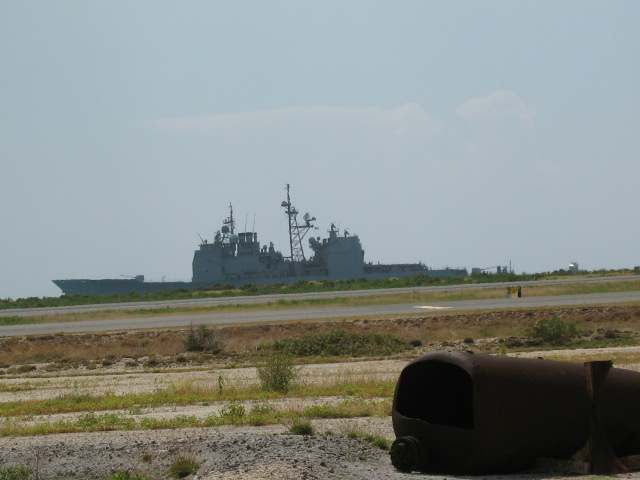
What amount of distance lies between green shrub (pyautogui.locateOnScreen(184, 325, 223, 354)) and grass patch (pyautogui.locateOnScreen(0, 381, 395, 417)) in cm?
1322

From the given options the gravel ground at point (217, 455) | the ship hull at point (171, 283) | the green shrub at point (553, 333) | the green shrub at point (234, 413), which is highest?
the ship hull at point (171, 283)

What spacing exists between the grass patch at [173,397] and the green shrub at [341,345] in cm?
985

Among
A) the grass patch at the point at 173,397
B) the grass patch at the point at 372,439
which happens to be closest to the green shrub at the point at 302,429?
the grass patch at the point at 372,439

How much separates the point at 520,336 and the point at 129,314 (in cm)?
3091

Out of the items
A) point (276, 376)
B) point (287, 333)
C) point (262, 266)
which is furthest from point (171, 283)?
point (276, 376)

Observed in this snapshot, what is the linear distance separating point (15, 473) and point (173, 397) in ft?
23.9

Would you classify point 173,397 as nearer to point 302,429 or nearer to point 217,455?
point 302,429

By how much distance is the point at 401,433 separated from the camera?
12.2m

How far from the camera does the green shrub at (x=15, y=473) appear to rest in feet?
40.2

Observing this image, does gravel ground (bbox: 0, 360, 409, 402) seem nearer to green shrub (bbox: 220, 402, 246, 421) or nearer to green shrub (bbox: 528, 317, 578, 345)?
green shrub (bbox: 220, 402, 246, 421)

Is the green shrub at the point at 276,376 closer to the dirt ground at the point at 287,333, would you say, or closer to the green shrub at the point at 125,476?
the green shrub at the point at 125,476

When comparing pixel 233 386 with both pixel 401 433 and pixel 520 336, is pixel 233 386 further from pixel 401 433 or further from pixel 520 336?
pixel 520 336

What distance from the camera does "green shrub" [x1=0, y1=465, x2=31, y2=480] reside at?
12242 mm

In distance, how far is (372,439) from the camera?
1322 cm
